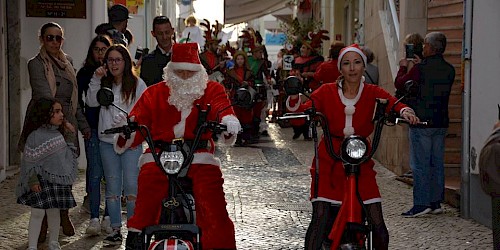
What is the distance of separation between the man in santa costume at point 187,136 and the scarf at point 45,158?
1.29m

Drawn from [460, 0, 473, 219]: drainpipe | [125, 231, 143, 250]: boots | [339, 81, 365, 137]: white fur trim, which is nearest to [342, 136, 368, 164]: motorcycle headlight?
[339, 81, 365, 137]: white fur trim

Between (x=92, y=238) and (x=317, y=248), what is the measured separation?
271 cm

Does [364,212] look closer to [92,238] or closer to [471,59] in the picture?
[92,238]

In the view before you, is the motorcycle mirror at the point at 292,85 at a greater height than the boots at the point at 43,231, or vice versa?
the motorcycle mirror at the point at 292,85

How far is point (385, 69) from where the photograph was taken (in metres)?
14.1

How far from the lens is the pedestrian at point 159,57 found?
9266 mm

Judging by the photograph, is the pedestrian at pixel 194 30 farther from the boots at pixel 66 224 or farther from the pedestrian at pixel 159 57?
the boots at pixel 66 224

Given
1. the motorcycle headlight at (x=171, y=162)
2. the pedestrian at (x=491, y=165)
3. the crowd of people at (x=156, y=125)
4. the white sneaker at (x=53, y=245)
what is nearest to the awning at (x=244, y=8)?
the crowd of people at (x=156, y=125)

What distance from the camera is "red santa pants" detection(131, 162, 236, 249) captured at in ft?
19.6

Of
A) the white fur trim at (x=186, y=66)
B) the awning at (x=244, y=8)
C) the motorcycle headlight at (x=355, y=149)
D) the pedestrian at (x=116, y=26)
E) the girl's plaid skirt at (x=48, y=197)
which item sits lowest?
the girl's plaid skirt at (x=48, y=197)

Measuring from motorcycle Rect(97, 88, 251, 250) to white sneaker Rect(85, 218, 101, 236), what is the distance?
2.59 metres

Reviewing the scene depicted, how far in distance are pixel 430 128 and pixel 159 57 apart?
111 inches

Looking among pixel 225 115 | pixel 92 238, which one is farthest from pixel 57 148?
pixel 225 115

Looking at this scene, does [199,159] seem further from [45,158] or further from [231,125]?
[45,158]
